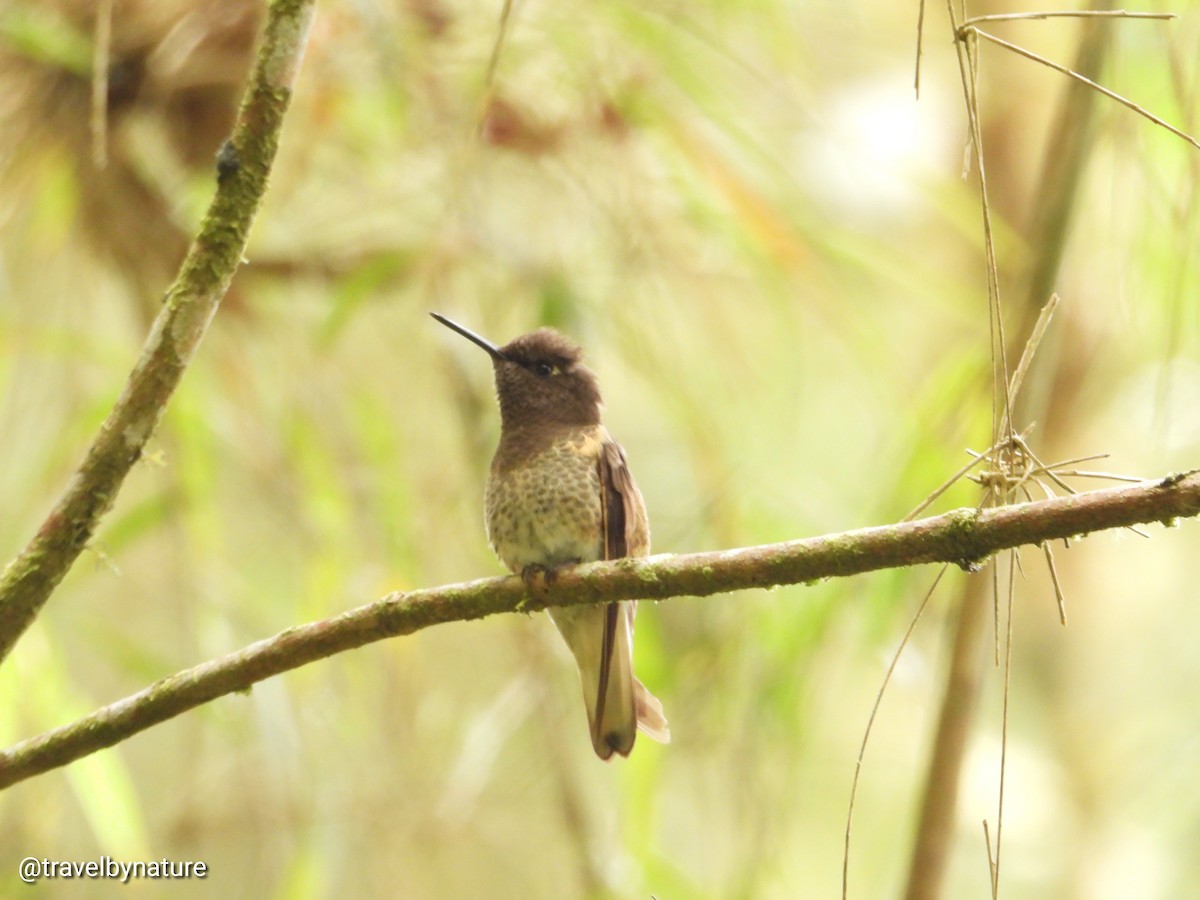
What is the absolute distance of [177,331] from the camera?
47.8 inches

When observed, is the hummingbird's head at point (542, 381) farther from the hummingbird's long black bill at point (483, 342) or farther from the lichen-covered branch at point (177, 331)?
the lichen-covered branch at point (177, 331)

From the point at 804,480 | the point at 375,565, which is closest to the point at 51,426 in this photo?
the point at 375,565

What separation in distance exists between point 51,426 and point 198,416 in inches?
21.7

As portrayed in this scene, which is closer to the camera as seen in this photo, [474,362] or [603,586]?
[603,586]

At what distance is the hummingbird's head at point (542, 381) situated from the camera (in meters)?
2.25

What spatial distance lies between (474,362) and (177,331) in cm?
153

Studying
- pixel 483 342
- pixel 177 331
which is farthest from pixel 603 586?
pixel 483 342

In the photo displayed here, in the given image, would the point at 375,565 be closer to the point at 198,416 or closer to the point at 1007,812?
the point at 198,416

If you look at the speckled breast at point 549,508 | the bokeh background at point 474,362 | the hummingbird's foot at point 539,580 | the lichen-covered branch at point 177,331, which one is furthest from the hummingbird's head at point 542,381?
the lichen-covered branch at point 177,331

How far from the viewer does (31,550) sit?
1.22m

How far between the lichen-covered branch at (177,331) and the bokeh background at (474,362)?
0.84 metres

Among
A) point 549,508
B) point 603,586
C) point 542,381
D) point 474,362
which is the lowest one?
point 603,586

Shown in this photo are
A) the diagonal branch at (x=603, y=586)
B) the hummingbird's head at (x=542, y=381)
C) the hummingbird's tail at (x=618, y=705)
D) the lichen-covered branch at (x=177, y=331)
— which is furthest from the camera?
the hummingbird's head at (x=542, y=381)

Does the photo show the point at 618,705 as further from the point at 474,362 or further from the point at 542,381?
the point at 474,362
